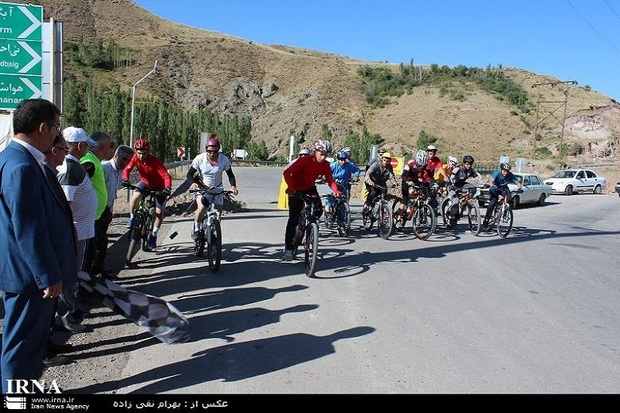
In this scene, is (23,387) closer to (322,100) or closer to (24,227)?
(24,227)

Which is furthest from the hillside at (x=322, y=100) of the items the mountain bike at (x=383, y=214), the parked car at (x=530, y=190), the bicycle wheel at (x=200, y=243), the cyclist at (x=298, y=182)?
the bicycle wheel at (x=200, y=243)

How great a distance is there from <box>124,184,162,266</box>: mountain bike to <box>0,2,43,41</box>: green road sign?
11.1ft

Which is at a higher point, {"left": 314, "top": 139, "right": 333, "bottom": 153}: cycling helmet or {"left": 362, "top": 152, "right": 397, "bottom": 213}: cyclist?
{"left": 314, "top": 139, "right": 333, "bottom": 153}: cycling helmet

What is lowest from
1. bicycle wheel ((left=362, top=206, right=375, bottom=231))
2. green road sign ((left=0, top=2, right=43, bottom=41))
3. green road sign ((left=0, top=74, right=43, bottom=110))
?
bicycle wheel ((left=362, top=206, right=375, bottom=231))

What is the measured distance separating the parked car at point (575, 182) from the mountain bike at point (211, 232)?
30.9 metres

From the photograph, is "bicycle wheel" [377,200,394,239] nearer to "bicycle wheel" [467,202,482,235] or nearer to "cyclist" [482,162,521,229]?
"bicycle wheel" [467,202,482,235]

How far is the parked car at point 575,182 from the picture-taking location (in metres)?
35.0

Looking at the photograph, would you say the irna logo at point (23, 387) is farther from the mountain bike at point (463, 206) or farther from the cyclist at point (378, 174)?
the mountain bike at point (463, 206)

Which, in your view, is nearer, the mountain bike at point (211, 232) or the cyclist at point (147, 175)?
the mountain bike at point (211, 232)

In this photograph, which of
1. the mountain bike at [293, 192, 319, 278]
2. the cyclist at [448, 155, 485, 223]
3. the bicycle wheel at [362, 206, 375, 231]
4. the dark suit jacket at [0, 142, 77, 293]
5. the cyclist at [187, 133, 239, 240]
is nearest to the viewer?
the dark suit jacket at [0, 142, 77, 293]

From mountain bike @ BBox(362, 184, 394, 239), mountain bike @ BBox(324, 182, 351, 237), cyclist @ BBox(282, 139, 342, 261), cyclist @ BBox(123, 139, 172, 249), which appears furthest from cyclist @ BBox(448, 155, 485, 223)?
cyclist @ BBox(123, 139, 172, 249)

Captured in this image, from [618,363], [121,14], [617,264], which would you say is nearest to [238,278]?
[618,363]

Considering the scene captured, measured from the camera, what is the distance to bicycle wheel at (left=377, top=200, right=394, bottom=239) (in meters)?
11.8

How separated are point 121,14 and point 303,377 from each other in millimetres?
143643
